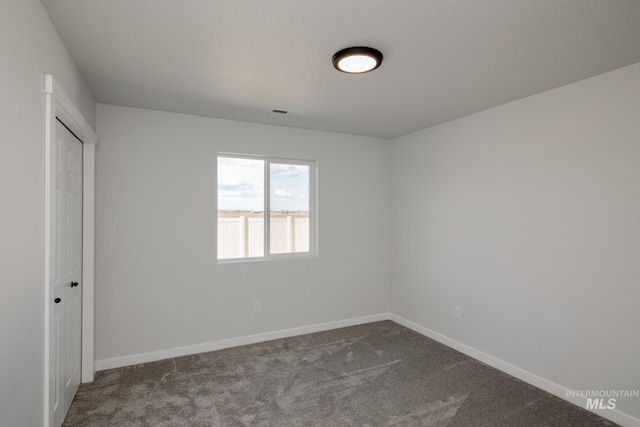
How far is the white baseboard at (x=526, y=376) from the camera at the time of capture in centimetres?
233

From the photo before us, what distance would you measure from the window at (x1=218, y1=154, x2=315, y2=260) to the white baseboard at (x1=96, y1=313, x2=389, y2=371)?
2.98ft

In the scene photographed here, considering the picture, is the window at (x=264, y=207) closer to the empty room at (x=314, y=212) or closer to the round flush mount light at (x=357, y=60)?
the empty room at (x=314, y=212)

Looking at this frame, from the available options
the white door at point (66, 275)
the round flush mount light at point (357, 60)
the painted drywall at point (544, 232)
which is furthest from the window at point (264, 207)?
the round flush mount light at point (357, 60)

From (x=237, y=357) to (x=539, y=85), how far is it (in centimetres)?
369

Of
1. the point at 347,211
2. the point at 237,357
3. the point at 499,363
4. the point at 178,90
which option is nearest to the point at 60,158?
the point at 178,90

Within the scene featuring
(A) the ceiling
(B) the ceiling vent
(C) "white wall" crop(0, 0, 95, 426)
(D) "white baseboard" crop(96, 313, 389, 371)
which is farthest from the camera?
(B) the ceiling vent

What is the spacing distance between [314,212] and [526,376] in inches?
108

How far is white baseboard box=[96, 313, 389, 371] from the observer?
3.18 m

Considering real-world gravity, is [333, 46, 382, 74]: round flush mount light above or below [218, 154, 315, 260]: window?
above

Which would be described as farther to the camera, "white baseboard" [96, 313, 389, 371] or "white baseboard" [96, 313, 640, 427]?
"white baseboard" [96, 313, 389, 371]

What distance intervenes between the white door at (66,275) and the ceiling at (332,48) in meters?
0.68

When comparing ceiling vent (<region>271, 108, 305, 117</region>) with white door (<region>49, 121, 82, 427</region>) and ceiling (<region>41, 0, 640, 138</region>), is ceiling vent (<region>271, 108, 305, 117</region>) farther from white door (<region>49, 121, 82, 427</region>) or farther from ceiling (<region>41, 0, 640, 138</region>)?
white door (<region>49, 121, 82, 427</region>)

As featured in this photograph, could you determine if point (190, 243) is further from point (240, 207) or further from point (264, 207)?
point (264, 207)

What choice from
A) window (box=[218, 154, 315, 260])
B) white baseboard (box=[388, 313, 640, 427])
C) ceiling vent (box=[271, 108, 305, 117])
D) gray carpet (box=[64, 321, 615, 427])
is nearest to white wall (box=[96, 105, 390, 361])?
window (box=[218, 154, 315, 260])
